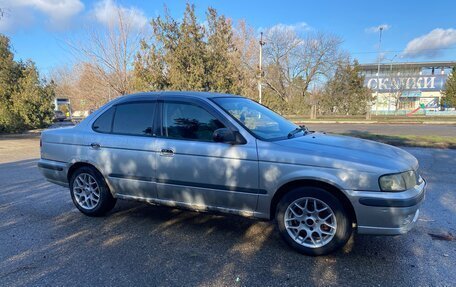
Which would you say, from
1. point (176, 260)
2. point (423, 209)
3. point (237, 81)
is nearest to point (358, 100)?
point (237, 81)

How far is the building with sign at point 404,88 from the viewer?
53.4m

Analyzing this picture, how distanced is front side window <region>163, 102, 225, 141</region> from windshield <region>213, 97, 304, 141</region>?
25cm

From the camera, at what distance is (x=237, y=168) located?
3703 millimetres

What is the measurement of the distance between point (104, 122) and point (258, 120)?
221cm

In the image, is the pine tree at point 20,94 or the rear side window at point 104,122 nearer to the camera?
the rear side window at point 104,122

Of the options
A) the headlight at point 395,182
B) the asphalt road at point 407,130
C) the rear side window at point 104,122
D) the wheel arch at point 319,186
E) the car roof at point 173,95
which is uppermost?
the car roof at point 173,95

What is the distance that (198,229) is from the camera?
14.1ft

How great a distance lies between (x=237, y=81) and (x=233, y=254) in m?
11.4

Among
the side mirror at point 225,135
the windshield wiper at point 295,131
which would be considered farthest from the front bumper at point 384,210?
the side mirror at point 225,135

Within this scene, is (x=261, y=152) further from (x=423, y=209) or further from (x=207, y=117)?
(x=423, y=209)

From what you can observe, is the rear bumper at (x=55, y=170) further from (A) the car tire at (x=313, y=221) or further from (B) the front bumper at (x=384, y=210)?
(B) the front bumper at (x=384, y=210)

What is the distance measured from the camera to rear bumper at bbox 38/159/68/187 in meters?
4.95

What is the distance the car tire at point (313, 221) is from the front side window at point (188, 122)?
1.19 meters

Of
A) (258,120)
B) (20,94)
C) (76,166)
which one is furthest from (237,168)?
(20,94)
